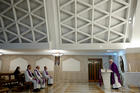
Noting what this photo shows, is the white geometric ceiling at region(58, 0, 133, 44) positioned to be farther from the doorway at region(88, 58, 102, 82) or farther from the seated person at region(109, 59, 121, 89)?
the doorway at region(88, 58, 102, 82)

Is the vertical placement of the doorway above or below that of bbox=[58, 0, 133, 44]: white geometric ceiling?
below

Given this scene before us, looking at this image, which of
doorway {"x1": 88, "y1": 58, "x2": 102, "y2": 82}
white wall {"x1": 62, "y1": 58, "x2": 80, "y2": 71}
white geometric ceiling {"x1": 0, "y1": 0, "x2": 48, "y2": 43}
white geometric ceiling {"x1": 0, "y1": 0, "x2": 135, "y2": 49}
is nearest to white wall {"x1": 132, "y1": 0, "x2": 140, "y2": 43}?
white geometric ceiling {"x1": 0, "y1": 0, "x2": 135, "y2": 49}

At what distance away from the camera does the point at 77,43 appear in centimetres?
919

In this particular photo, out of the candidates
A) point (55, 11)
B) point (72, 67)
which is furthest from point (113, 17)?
point (72, 67)

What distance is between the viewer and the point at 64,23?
858cm

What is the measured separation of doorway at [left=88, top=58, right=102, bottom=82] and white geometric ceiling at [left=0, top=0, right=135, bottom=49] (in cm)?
346

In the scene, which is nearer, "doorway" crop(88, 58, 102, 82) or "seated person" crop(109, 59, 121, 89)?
"seated person" crop(109, 59, 121, 89)

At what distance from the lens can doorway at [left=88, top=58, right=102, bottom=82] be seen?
12.0 meters

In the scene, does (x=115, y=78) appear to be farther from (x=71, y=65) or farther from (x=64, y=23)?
(x=71, y=65)

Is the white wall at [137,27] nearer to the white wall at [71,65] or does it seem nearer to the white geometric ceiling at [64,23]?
the white geometric ceiling at [64,23]

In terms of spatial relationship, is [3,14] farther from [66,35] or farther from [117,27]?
[117,27]

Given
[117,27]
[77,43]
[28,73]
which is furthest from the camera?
[77,43]

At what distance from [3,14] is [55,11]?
334 centimetres

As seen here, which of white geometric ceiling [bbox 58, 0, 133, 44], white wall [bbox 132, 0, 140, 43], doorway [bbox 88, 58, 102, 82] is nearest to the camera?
white wall [bbox 132, 0, 140, 43]
